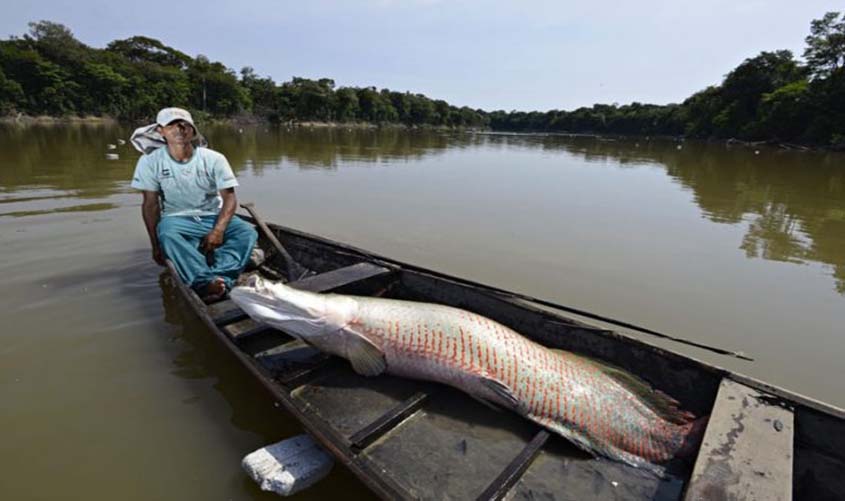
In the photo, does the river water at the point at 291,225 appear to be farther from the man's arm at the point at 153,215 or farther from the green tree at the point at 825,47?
the green tree at the point at 825,47

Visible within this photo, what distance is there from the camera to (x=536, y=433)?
2.87m

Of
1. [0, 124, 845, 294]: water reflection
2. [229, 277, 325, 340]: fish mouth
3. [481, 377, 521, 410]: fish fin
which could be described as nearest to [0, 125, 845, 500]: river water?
[0, 124, 845, 294]: water reflection

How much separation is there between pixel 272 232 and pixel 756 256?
28.1ft

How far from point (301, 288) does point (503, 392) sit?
1956mm

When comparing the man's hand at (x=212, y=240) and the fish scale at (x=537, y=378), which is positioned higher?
the man's hand at (x=212, y=240)

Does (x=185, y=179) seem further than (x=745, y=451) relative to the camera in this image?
Yes

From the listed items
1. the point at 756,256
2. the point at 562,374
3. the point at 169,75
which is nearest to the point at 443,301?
the point at 562,374

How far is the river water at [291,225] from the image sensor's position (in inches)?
127

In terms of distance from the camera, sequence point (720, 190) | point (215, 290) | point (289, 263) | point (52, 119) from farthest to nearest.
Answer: point (52, 119)
point (720, 190)
point (289, 263)
point (215, 290)

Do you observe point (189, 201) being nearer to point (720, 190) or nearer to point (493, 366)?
point (493, 366)

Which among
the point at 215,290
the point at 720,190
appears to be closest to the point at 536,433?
the point at 215,290

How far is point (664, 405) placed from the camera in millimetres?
2957

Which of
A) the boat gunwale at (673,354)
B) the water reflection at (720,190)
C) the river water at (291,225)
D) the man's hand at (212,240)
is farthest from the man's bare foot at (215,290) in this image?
the water reflection at (720,190)

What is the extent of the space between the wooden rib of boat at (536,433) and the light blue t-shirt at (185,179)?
6.51 ft
